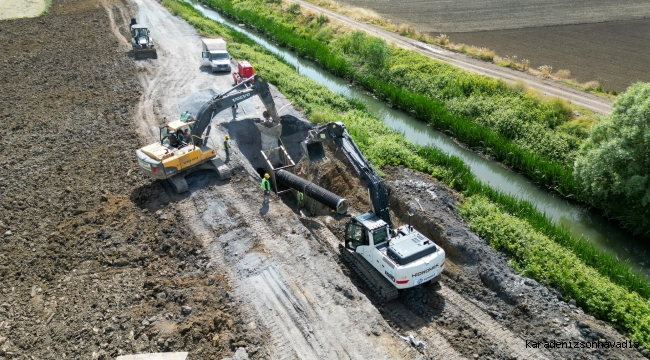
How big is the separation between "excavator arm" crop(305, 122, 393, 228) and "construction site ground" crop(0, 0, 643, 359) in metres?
2.64

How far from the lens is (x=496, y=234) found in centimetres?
1944

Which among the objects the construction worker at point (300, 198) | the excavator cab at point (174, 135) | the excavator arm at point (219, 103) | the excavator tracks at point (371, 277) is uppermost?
the excavator arm at point (219, 103)

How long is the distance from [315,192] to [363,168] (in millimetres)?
3342

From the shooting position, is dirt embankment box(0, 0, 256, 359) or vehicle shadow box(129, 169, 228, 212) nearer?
dirt embankment box(0, 0, 256, 359)

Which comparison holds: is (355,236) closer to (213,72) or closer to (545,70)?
(213,72)

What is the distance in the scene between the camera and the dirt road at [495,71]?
33.2 meters

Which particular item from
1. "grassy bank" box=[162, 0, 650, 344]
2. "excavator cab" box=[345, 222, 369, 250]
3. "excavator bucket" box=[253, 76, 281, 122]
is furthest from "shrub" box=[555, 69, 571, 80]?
"excavator cab" box=[345, 222, 369, 250]

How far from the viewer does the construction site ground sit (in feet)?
48.0

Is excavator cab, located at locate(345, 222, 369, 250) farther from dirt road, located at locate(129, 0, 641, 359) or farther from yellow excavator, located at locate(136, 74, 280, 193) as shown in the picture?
yellow excavator, located at locate(136, 74, 280, 193)

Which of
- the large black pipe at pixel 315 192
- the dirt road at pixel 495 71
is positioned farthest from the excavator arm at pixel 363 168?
the dirt road at pixel 495 71

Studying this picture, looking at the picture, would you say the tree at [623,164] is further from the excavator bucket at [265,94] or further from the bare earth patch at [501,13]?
the bare earth patch at [501,13]

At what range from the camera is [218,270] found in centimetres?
1728

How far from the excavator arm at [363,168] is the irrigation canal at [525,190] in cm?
Result: 1008

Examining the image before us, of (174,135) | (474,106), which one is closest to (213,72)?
(174,135)
